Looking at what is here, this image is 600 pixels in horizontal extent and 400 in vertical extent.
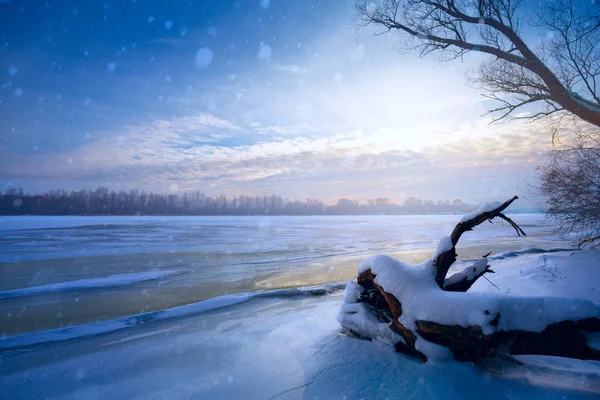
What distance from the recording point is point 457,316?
11.8ft

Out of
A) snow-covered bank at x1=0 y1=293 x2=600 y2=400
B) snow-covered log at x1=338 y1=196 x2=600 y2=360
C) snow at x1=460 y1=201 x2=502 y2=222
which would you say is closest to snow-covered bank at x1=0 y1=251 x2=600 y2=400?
snow-covered bank at x1=0 y1=293 x2=600 y2=400

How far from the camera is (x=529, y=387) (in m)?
3.49

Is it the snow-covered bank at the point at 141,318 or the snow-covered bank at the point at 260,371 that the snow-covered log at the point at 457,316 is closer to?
the snow-covered bank at the point at 260,371

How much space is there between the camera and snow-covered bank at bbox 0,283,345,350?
227 inches

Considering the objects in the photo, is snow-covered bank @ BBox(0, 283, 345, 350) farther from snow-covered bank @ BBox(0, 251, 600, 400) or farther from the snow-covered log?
the snow-covered log

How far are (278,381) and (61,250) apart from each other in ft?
58.9

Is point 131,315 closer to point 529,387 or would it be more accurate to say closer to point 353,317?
point 353,317

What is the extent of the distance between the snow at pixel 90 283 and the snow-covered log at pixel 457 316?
814cm

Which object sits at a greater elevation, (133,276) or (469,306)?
(469,306)

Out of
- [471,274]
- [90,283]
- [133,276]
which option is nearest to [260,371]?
[471,274]

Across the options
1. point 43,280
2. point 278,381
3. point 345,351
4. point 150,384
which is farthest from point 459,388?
point 43,280

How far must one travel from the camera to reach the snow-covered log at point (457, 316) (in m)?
3.27

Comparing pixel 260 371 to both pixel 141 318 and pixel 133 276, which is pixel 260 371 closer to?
pixel 141 318

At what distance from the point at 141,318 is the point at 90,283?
14.6 feet
